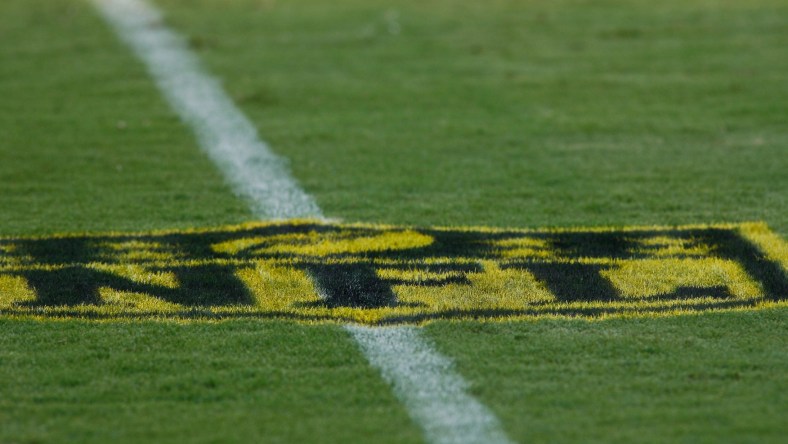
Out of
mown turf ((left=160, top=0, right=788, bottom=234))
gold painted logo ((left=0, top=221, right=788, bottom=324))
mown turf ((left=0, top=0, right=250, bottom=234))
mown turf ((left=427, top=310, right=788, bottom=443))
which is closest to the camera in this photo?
mown turf ((left=427, top=310, right=788, bottom=443))

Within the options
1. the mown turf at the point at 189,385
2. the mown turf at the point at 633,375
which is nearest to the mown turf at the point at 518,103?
the mown turf at the point at 633,375

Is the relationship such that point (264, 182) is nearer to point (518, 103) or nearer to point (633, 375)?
point (518, 103)

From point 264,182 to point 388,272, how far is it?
142 cm

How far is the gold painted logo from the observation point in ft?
13.1

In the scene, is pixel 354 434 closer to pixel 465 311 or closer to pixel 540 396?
pixel 540 396

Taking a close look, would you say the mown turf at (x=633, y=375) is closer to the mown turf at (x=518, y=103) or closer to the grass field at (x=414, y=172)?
the grass field at (x=414, y=172)

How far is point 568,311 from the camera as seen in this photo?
394 cm

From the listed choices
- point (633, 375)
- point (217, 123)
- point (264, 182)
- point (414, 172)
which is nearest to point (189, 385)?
point (633, 375)

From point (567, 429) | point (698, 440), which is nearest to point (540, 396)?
point (567, 429)

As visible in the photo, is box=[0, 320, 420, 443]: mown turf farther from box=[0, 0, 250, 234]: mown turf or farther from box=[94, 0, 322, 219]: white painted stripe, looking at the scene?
box=[94, 0, 322, 219]: white painted stripe

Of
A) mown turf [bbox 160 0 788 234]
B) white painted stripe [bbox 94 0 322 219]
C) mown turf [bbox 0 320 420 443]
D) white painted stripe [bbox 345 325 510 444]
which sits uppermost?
mown turf [bbox 160 0 788 234]

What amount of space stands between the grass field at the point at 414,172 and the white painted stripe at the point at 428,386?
0.18 ft

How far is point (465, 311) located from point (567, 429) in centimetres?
98

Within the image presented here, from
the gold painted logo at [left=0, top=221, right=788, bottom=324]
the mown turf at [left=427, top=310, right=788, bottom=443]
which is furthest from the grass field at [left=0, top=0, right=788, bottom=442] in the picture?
the gold painted logo at [left=0, top=221, right=788, bottom=324]
